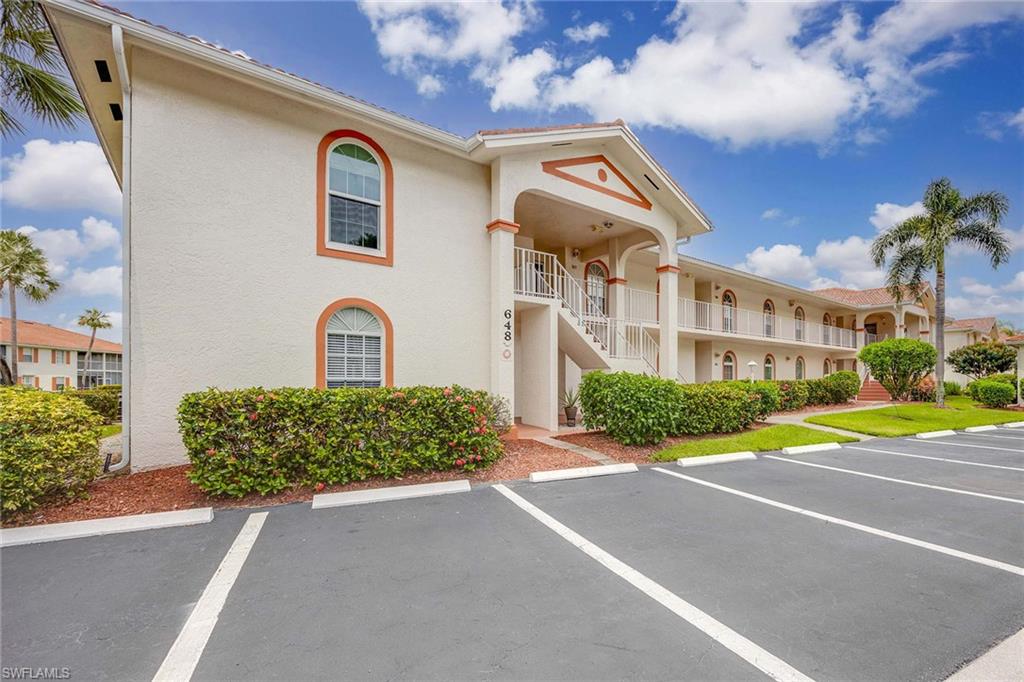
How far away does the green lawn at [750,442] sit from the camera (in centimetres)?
836

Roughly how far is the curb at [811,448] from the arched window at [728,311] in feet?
32.4

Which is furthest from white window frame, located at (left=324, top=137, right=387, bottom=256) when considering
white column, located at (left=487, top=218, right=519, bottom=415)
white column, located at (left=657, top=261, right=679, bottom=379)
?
white column, located at (left=657, top=261, right=679, bottom=379)

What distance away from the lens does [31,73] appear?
8.60 m

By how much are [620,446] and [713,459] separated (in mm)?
1811

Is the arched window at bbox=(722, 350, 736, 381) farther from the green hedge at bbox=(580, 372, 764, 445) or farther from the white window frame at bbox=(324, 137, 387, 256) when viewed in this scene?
the white window frame at bbox=(324, 137, 387, 256)

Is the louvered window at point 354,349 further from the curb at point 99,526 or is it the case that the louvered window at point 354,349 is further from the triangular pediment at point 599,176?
the triangular pediment at point 599,176

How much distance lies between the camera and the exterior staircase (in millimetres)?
22922

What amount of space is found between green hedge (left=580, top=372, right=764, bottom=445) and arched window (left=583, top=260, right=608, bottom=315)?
18.6 feet

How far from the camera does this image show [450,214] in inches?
374

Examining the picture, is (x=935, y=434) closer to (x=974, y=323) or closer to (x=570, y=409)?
(x=570, y=409)

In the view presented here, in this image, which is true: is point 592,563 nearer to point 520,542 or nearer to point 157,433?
point 520,542

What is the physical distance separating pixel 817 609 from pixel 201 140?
9.92 m

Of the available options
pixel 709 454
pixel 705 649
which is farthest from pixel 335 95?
pixel 709 454

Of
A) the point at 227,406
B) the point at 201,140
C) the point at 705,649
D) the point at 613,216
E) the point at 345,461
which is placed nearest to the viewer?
the point at 705,649
